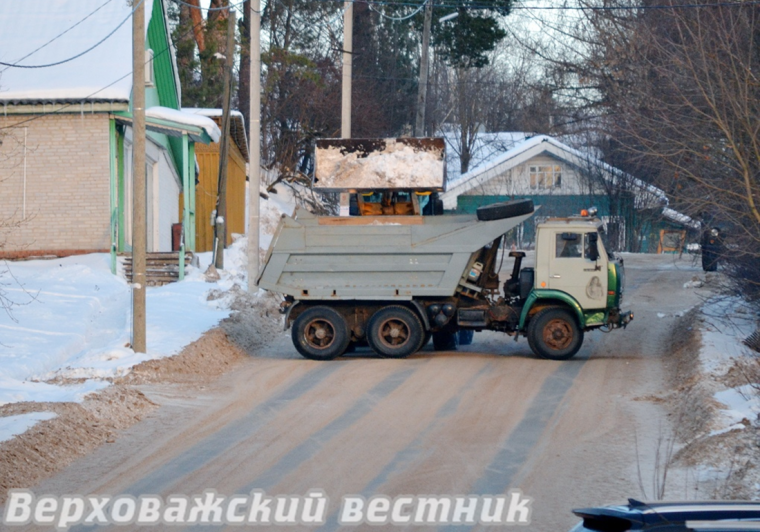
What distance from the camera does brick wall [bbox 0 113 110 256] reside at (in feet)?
71.1

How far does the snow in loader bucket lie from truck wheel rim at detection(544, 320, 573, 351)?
3200 mm

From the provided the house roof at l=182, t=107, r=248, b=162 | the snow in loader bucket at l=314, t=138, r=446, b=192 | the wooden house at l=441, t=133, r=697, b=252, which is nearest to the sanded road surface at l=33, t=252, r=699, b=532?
the snow in loader bucket at l=314, t=138, r=446, b=192

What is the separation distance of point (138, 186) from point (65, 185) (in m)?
9.20

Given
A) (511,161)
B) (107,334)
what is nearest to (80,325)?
(107,334)

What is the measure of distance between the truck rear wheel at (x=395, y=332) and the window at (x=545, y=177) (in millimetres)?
28968

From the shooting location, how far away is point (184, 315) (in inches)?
699

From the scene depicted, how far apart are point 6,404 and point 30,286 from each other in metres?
9.13

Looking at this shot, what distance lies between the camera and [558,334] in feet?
48.2

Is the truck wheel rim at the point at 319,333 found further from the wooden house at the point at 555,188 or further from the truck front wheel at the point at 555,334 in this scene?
the wooden house at the point at 555,188

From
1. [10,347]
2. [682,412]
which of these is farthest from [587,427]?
[10,347]

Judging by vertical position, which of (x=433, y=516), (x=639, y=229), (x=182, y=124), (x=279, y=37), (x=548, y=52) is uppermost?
(x=279, y=37)

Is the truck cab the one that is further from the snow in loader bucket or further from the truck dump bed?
the snow in loader bucket

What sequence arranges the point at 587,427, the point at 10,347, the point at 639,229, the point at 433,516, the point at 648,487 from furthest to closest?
the point at 639,229 → the point at 10,347 → the point at 587,427 → the point at 648,487 → the point at 433,516

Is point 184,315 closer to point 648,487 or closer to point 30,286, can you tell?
point 30,286
